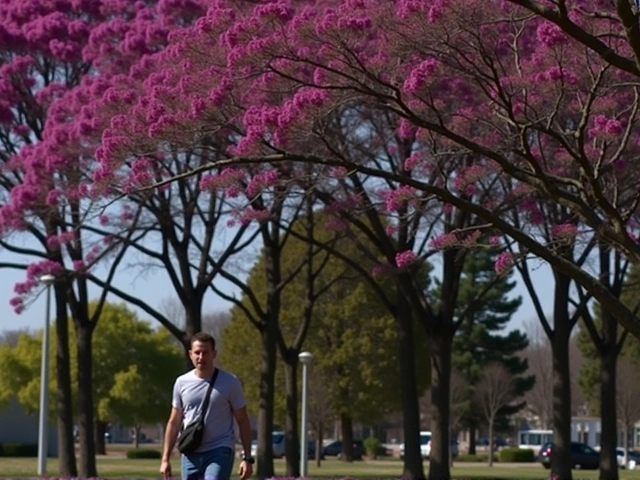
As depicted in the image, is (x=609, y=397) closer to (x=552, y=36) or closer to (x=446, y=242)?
(x=446, y=242)

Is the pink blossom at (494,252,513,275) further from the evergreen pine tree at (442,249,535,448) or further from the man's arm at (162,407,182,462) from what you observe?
the evergreen pine tree at (442,249,535,448)

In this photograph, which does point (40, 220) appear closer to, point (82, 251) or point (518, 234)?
point (82, 251)

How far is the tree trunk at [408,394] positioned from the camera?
2952 cm

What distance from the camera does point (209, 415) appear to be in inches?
419

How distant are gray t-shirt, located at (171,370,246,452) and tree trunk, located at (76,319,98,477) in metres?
21.4

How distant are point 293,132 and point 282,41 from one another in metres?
1.37

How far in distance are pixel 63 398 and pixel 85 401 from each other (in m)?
0.87

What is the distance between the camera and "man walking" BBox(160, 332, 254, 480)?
34.9ft

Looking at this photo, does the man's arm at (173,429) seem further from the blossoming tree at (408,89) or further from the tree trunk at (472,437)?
the tree trunk at (472,437)

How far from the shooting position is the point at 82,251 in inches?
1184

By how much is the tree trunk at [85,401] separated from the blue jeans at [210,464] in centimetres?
2131

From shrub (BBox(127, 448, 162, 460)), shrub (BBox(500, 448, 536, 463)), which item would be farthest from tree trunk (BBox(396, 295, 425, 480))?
shrub (BBox(500, 448, 536, 463))

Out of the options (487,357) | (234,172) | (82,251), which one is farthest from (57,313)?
(487,357)

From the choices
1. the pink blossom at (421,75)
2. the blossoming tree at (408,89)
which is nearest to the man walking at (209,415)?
the blossoming tree at (408,89)
